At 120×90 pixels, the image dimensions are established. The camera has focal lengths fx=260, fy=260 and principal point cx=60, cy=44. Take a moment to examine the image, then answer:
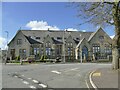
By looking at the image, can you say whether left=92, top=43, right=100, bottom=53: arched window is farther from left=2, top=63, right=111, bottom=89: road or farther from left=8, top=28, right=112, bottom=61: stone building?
left=2, top=63, right=111, bottom=89: road

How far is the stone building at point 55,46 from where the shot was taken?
77312 millimetres

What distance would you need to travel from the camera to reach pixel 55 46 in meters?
78.1

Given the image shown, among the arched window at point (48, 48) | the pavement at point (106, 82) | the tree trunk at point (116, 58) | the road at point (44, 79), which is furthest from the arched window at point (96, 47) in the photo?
the pavement at point (106, 82)

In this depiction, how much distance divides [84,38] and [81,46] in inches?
112

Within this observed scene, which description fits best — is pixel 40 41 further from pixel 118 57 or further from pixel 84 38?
pixel 118 57

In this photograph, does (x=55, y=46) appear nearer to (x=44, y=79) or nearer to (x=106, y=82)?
(x=44, y=79)

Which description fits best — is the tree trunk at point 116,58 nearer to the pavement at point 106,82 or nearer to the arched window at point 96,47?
the pavement at point 106,82

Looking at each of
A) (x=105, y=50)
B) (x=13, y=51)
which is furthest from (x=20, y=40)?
(x=105, y=50)

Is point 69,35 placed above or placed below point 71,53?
above

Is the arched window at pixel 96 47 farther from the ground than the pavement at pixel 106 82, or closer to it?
farther from the ground

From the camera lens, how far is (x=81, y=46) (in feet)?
255

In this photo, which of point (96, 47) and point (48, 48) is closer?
point (48, 48)

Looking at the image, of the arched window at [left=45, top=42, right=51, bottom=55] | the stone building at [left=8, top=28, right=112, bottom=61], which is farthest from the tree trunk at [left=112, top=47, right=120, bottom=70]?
the arched window at [left=45, top=42, right=51, bottom=55]

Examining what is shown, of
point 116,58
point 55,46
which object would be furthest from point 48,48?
point 116,58
